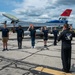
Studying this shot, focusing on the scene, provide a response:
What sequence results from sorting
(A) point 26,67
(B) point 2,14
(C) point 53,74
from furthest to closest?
(B) point 2,14, (A) point 26,67, (C) point 53,74

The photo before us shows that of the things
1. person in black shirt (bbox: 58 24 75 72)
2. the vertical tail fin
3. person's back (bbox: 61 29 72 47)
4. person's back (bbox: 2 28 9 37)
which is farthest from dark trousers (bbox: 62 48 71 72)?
the vertical tail fin

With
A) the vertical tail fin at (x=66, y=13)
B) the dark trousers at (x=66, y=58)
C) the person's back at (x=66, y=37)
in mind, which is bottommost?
the dark trousers at (x=66, y=58)

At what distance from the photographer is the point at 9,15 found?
29.5 m

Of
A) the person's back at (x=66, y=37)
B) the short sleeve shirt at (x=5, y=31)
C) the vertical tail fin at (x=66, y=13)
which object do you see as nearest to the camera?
the person's back at (x=66, y=37)

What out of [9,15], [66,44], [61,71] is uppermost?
[9,15]

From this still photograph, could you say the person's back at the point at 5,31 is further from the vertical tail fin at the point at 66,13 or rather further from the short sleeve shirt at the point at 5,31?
the vertical tail fin at the point at 66,13

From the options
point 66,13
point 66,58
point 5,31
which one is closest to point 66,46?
point 66,58

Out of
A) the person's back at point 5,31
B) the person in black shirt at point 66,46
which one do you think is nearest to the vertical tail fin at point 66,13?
the person's back at point 5,31

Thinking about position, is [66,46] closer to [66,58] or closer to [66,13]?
[66,58]

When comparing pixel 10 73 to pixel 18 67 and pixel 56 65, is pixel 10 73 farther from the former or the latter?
pixel 56 65

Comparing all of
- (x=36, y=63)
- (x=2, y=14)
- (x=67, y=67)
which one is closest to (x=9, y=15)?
(x=2, y=14)

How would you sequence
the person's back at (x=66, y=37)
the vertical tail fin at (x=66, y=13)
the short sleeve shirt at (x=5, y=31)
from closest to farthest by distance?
the person's back at (x=66, y=37)
the short sleeve shirt at (x=5, y=31)
the vertical tail fin at (x=66, y=13)

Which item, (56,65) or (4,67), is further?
(56,65)

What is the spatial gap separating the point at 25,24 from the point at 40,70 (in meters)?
23.0
